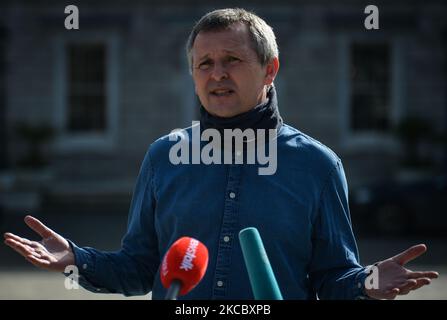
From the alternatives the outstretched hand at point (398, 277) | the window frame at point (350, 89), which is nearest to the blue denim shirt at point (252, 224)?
the outstretched hand at point (398, 277)

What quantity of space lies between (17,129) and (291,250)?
50.7 feet

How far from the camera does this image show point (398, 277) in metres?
2.68

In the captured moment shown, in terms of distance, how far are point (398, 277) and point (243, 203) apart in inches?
23.4

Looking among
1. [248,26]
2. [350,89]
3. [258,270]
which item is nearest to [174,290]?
[258,270]

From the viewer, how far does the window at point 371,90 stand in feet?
59.4

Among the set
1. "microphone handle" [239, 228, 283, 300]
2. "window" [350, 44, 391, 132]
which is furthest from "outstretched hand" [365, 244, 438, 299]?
"window" [350, 44, 391, 132]

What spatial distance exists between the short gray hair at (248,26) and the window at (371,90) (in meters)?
15.3

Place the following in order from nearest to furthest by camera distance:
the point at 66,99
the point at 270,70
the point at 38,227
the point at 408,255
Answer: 1. the point at 408,255
2. the point at 38,227
3. the point at 270,70
4. the point at 66,99

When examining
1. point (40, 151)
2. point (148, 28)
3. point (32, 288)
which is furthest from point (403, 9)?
point (32, 288)

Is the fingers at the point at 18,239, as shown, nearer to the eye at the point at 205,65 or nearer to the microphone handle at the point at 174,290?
the microphone handle at the point at 174,290

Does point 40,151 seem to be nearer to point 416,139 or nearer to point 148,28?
point 148,28

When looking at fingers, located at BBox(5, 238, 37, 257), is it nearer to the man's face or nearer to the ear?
the man's face

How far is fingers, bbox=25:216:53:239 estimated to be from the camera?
2840 mm

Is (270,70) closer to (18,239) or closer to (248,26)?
(248,26)
